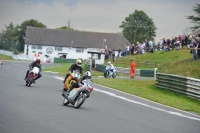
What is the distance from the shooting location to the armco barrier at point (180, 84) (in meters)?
26.1

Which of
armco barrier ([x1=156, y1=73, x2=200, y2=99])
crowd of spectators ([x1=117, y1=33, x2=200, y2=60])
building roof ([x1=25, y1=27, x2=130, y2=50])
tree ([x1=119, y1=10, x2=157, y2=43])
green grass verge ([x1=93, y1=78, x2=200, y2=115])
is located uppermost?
tree ([x1=119, y1=10, x2=157, y2=43])

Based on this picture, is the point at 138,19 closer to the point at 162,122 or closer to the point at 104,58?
the point at 104,58

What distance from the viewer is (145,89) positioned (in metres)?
31.1

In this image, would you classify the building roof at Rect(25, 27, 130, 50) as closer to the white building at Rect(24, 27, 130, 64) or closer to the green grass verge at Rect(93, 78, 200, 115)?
the white building at Rect(24, 27, 130, 64)

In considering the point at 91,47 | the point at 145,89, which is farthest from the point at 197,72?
the point at 91,47

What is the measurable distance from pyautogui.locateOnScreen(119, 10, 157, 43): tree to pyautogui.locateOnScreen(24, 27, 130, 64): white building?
731 centimetres

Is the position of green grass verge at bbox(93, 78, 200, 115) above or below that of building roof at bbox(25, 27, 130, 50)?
below

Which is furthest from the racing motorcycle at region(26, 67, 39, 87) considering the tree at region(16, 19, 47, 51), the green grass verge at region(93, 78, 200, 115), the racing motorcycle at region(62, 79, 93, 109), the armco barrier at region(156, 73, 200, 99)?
the tree at region(16, 19, 47, 51)

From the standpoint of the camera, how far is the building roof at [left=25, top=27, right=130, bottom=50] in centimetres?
11419

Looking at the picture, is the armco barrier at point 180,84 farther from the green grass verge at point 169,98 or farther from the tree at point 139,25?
the tree at point 139,25

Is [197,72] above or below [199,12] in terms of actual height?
below

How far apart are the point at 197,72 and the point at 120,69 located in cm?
2192

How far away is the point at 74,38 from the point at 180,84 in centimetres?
8869

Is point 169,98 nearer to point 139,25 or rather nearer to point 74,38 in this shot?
point 74,38
